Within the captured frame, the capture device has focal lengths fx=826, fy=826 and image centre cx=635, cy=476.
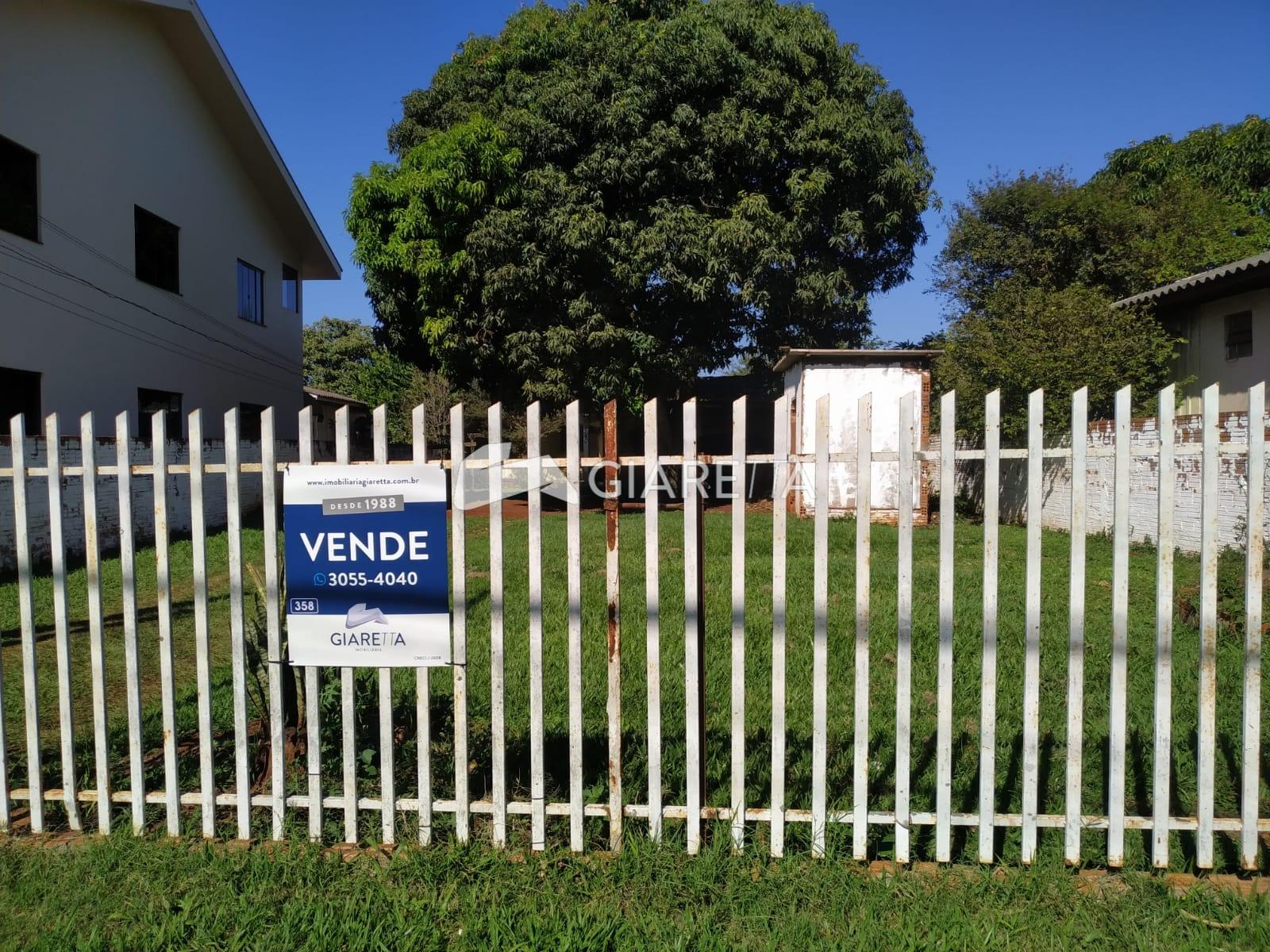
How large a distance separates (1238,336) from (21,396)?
1849cm

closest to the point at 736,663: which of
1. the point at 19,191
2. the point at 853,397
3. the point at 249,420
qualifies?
the point at 19,191

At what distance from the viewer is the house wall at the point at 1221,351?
42.4 feet

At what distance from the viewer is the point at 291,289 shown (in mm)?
20188

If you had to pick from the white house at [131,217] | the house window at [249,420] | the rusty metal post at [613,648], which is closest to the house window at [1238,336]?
the rusty metal post at [613,648]

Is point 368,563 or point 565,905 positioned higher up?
point 368,563

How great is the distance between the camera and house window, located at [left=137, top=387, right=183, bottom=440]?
44.8 feet

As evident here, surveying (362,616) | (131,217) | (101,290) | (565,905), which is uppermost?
(131,217)

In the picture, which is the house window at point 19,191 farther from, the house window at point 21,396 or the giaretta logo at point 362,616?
the giaretta logo at point 362,616

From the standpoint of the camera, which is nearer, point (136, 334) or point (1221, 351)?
point (136, 334)

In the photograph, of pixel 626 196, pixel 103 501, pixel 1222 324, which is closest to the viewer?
pixel 103 501

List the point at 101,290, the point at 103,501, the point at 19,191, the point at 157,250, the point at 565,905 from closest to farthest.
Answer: the point at 565,905
the point at 19,191
the point at 103,501
the point at 101,290
the point at 157,250

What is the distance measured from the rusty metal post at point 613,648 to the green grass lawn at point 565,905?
0.16 m

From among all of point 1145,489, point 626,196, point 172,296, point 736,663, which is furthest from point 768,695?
point 626,196

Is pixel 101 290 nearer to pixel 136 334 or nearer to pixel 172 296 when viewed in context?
A: pixel 136 334
